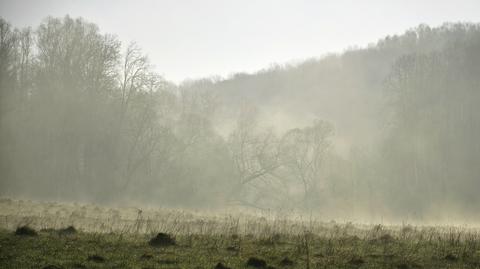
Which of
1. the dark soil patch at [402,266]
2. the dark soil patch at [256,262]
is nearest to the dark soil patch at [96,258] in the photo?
the dark soil patch at [256,262]

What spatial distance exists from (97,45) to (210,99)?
1465 cm

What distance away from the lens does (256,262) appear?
11023 mm

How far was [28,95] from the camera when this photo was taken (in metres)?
46.0

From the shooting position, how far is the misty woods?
44125mm

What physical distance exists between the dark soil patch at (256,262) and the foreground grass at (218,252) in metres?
0.05

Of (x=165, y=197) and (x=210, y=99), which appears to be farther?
(x=210, y=99)

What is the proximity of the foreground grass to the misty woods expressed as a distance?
97.1 ft

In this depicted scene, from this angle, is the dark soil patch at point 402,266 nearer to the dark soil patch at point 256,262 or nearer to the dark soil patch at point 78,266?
the dark soil patch at point 256,262

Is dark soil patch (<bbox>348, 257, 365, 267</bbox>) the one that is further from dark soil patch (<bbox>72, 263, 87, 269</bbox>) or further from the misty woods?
the misty woods

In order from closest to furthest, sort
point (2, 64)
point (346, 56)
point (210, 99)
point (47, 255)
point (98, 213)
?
point (47, 255), point (98, 213), point (2, 64), point (210, 99), point (346, 56)

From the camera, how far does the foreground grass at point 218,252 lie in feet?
35.6

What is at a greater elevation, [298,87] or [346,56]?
[346,56]

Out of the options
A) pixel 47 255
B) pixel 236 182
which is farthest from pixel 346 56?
pixel 47 255

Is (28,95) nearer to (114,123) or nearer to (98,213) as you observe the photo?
(114,123)
